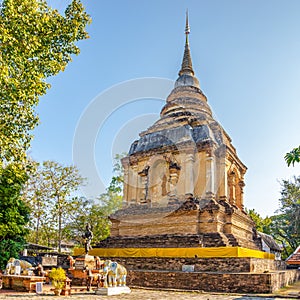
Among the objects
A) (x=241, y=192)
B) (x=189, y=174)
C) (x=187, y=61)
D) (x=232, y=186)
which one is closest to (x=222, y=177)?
(x=189, y=174)

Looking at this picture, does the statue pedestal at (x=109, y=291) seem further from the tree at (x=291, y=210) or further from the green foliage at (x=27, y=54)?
the tree at (x=291, y=210)

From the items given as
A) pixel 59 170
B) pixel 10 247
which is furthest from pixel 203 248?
pixel 59 170

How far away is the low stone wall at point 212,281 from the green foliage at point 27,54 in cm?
714

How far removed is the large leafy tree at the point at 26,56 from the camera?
1117 centimetres

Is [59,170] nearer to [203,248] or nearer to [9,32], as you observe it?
[203,248]

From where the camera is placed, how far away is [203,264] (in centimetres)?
1489

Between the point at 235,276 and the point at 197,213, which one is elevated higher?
the point at 197,213

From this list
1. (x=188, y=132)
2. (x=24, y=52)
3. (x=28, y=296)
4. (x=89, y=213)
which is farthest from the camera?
(x=89, y=213)

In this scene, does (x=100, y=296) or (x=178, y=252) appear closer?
(x=100, y=296)

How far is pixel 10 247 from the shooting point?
18281 mm

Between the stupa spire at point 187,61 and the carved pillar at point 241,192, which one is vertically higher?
the stupa spire at point 187,61

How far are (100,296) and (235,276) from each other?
16.8ft

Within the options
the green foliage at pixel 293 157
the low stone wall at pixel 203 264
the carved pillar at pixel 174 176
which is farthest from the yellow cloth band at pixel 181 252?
the green foliage at pixel 293 157

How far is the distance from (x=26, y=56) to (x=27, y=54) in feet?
0.50
